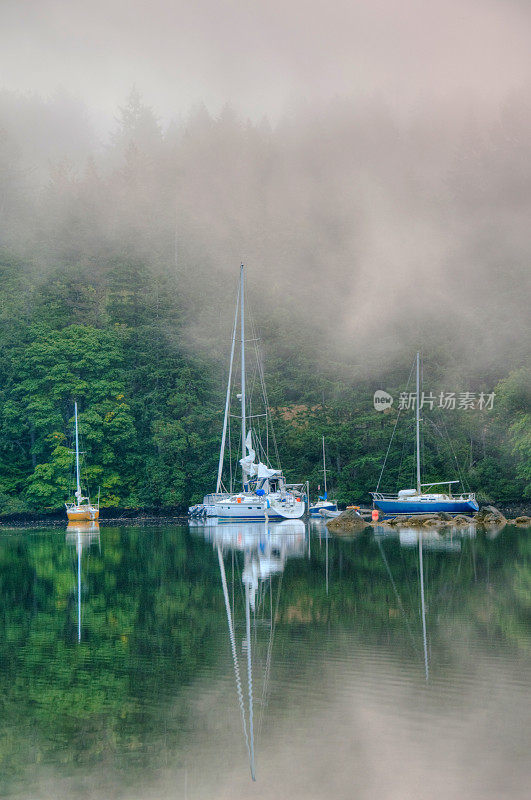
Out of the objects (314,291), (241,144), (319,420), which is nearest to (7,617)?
(319,420)

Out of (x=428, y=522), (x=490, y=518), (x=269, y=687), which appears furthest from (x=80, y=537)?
(x=269, y=687)

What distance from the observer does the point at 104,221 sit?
9931cm

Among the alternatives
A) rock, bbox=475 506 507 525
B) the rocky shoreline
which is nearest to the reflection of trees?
the rocky shoreline

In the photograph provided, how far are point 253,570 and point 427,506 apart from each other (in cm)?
3684

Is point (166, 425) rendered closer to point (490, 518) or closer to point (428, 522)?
point (428, 522)

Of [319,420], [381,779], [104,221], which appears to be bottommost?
[381,779]

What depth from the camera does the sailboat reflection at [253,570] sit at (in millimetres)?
10734

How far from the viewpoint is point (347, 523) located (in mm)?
51375

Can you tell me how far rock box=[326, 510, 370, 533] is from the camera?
49500mm

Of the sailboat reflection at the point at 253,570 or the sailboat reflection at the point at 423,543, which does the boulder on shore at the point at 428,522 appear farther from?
the sailboat reflection at the point at 253,570

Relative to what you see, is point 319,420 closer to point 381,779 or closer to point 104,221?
point 104,221

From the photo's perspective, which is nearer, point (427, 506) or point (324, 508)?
point (427, 506)

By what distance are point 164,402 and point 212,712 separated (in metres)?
66.7

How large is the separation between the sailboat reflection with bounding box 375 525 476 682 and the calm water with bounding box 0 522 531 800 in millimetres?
123
